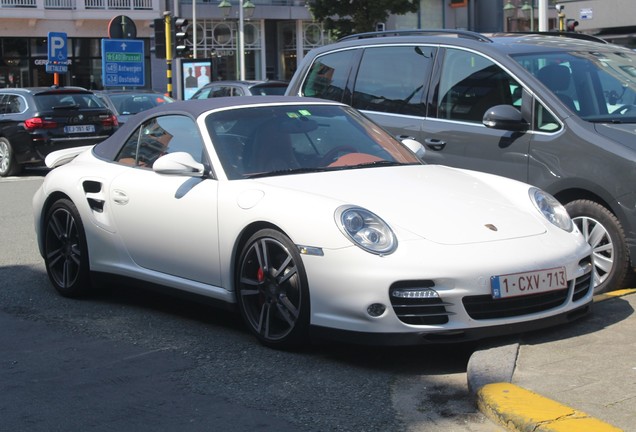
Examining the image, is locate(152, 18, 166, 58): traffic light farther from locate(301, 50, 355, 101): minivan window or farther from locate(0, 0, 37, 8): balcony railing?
locate(0, 0, 37, 8): balcony railing

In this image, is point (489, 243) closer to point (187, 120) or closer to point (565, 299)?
point (565, 299)

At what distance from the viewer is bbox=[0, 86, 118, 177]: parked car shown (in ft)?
62.1

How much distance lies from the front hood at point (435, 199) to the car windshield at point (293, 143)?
197 mm

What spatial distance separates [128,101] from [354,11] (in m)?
19.2

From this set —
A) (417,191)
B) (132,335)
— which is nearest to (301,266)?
(417,191)

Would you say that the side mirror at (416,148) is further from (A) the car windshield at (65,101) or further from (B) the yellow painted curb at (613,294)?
(A) the car windshield at (65,101)

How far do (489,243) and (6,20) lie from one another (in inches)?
1643

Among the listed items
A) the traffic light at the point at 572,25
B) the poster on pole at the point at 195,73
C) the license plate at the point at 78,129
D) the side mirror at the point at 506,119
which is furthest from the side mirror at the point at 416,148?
the poster on pole at the point at 195,73

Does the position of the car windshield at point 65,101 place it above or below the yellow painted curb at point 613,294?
above

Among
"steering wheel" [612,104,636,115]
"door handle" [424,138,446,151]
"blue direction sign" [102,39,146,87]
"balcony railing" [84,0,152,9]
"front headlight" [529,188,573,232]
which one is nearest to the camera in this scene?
"front headlight" [529,188,573,232]

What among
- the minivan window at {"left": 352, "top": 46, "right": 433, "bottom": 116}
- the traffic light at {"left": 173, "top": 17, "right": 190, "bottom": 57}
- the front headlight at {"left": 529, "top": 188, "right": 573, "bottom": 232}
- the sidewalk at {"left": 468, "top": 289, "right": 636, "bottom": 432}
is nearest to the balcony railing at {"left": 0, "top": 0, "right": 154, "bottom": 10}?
the traffic light at {"left": 173, "top": 17, "right": 190, "bottom": 57}

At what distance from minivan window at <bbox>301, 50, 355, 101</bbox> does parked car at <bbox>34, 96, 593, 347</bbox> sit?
1772 millimetres

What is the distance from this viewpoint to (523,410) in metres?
4.32

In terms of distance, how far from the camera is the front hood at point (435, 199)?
5410mm
